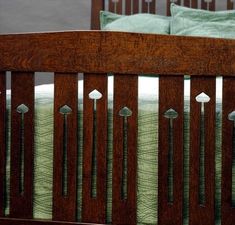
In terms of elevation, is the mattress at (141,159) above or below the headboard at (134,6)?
below

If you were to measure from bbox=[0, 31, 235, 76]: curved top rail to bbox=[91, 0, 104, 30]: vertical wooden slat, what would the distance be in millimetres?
1654

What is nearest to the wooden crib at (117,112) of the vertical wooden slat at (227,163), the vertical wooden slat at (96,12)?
the vertical wooden slat at (227,163)

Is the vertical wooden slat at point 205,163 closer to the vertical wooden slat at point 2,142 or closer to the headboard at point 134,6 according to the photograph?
the vertical wooden slat at point 2,142

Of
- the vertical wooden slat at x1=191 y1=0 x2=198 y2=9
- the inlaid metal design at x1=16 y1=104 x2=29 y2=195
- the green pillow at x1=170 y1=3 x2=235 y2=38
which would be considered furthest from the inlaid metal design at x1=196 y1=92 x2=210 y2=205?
the vertical wooden slat at x1=191 y1=0 x2=198 y2=9

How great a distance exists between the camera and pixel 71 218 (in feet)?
3.63

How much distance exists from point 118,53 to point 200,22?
1.36m

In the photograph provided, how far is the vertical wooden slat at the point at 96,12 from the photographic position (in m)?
2.72

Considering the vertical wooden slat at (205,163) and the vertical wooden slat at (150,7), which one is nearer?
the vertical wooden slat at (205,163)

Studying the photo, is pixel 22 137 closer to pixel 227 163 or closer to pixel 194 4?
pixel 227 163

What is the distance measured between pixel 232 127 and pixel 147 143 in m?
0.18

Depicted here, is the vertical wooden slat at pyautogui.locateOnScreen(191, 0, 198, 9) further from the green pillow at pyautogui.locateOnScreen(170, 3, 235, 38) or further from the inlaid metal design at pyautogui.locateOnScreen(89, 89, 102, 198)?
the inlaid metal design at pyautogui.locateOnScreen(89, 89, 102, 198)

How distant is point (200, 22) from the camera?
234 centimetres

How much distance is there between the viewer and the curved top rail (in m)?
1.04

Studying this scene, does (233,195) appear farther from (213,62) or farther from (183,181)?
(213,62)
